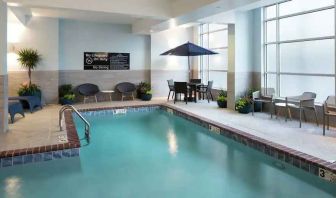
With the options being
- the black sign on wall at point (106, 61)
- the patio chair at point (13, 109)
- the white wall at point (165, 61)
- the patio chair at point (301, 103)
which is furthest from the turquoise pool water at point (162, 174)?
the white wall at point (165, 61)

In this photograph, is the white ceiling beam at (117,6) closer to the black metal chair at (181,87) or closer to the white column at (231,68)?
the white column at (231,68)

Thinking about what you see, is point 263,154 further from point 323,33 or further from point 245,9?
point 245,9

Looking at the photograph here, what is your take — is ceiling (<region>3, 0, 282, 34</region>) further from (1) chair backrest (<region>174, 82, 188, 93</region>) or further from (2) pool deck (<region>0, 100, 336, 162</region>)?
(2) pool deck (<region>0, 100, 336, 162</region>)

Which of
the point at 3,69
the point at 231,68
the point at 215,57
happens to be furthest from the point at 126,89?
the point at 3,69

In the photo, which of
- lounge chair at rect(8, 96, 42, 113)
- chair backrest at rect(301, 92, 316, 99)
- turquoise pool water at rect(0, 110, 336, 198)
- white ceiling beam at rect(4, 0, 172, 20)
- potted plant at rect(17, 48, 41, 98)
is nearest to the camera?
turquoise pool water at rect(0, 110, 336, 198)

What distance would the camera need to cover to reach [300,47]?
738cm

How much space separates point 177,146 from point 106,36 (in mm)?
7084

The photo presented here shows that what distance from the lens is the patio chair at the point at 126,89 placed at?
37.2ft

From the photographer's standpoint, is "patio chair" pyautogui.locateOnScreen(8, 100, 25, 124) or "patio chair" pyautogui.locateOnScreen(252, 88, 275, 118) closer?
"patio chair" pyautogui.locateOnScreen(8, 100, 25, 124)

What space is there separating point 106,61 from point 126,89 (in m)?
1.37

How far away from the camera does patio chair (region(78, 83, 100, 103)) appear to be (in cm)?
1055

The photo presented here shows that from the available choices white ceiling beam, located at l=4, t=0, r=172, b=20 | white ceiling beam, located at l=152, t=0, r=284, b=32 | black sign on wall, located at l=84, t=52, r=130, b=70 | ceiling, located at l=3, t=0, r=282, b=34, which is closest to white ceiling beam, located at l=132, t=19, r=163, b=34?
ceiling, located at l=3, t=0, r=282, b=34

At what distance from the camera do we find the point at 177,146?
18.3 ft

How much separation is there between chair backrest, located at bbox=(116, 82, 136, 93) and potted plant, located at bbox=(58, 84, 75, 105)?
1.83 metres
